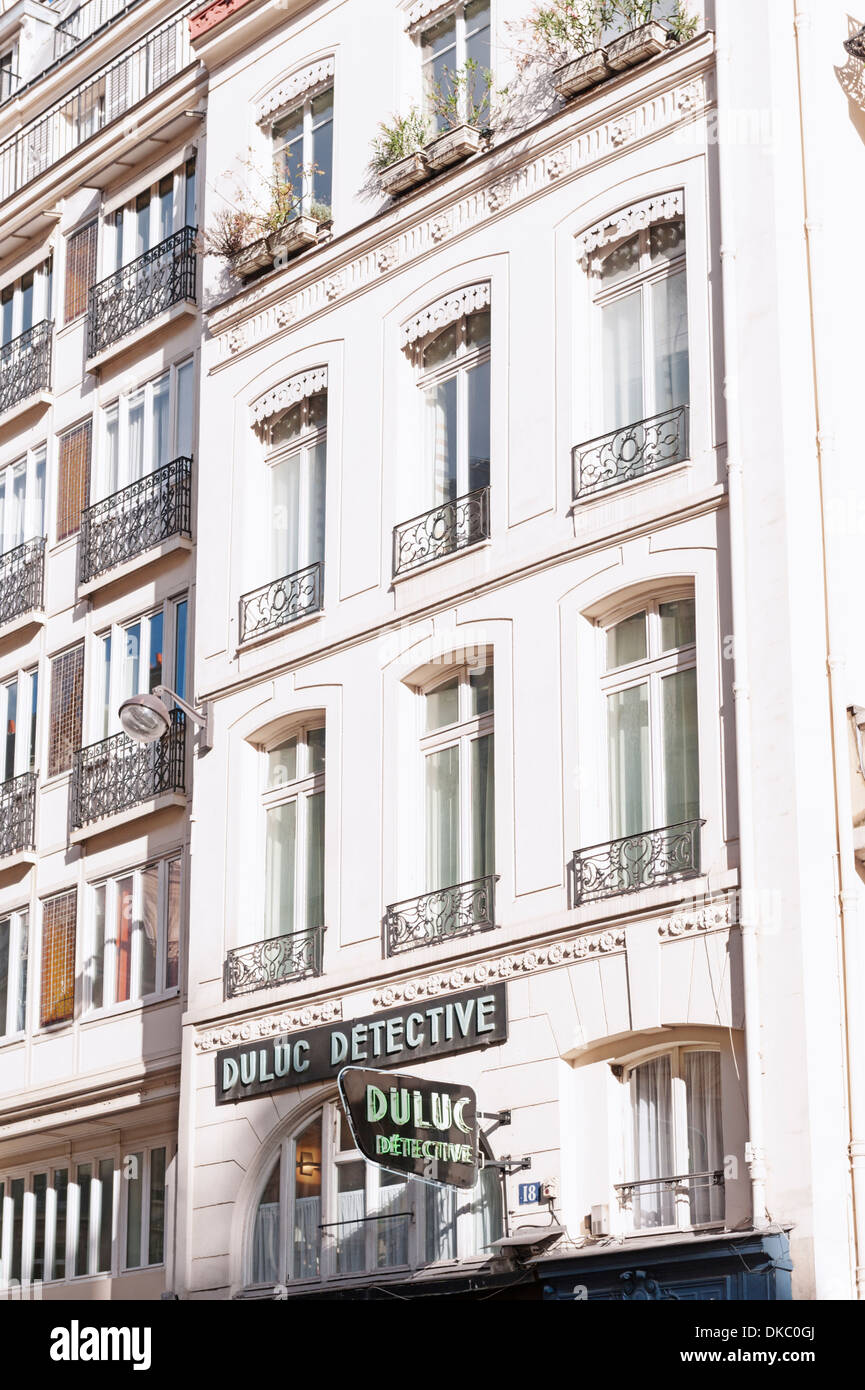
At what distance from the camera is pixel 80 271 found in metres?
30.2

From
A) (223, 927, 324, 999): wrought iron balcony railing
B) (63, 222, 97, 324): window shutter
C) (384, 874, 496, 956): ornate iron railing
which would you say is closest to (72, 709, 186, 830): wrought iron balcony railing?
(223, 927, 324, 999): wrought iron balcony railing

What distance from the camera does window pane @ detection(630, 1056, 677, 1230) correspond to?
62.4ft

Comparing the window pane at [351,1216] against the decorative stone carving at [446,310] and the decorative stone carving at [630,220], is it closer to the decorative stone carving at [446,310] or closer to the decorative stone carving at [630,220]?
the decorative stone carving at [446,310]

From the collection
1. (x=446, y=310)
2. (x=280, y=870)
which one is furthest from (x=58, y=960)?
(x=446, y=310)

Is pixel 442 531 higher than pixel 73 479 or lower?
lower

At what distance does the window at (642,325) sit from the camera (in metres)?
21.2

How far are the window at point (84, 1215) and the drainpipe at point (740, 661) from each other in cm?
870

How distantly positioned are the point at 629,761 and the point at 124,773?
26.5 ft

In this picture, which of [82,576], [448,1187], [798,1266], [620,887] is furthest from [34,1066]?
[798,1266]

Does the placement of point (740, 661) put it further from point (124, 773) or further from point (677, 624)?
point (124, 773)

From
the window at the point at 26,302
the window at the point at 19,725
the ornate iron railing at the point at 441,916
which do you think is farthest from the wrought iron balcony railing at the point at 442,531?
the window at the point at 26,302

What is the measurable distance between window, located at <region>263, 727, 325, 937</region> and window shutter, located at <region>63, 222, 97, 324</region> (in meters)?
8.85
